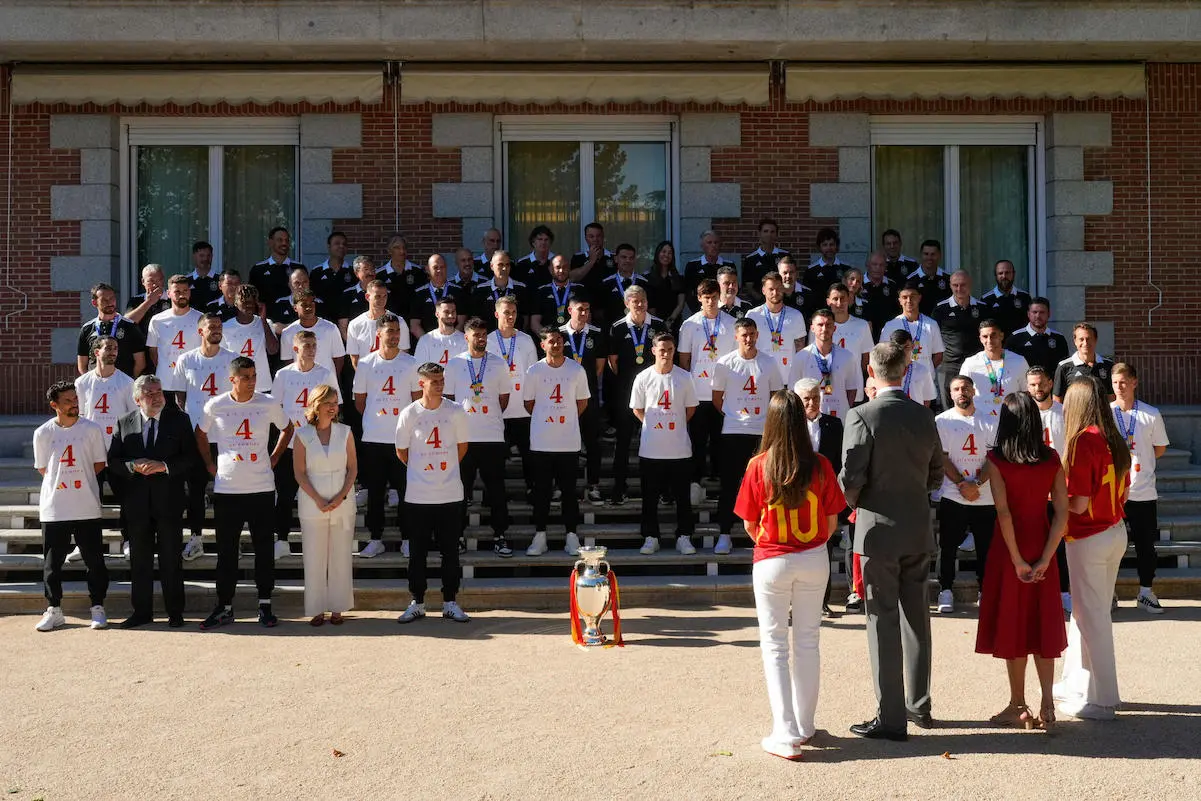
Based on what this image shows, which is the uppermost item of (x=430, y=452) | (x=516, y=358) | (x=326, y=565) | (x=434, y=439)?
(x=516, y=358)

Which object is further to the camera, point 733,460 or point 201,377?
point 201,377

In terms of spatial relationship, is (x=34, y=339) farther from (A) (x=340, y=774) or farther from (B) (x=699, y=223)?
(A) (x=340, y=774)

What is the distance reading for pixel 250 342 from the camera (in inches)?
438

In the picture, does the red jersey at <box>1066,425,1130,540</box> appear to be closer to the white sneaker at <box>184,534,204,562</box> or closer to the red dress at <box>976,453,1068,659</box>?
the red dress at <box>976,453,1068,659</box>

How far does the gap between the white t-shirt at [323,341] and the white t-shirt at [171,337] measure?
0.82 metres

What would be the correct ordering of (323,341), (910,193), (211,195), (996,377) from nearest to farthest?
1. (996,377)
2. (323,341)
3. (211,195)
4. (910,193)

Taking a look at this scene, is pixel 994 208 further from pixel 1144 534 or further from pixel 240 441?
pixel 240 441

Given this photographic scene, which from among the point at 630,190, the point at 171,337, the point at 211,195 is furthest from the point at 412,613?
the point at 211,195

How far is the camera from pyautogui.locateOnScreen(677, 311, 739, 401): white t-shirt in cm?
1105

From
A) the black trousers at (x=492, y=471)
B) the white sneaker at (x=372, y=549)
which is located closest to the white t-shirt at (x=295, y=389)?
the white sneaker at (x=372, y=549)

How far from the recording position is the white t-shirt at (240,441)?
9297mm

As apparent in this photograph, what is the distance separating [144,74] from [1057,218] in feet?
34.9

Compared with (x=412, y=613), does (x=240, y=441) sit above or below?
above

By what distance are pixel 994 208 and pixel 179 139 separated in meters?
9.93
